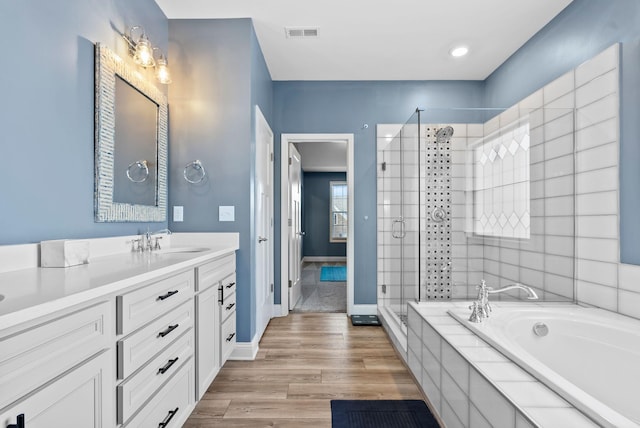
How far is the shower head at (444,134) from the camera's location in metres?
2.70

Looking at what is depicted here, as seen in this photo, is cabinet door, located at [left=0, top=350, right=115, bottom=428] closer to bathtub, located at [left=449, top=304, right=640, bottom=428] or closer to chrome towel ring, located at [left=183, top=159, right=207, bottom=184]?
bathtub, located at [left=449, top=304, right=640, bottom=428]

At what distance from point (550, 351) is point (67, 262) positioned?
2.34 meters

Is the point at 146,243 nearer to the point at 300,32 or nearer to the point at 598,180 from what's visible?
the point at 300,32

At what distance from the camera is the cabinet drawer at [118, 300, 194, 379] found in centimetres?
104

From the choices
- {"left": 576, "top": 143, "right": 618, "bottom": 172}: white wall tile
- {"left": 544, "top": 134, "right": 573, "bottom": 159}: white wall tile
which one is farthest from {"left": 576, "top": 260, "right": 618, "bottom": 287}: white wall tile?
{"left": 544, "top": 134, "right": 573, "bottom": 159}: white wall tile

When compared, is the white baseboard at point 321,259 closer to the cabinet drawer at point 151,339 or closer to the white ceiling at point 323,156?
the white ceiling at point 323,156

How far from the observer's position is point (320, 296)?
4.27 m

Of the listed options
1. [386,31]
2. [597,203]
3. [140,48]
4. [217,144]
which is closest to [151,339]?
[217,144]

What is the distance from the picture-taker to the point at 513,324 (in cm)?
171

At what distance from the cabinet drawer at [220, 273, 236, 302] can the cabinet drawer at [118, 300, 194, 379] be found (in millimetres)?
444

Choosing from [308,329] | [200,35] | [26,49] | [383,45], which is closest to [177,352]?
[26,49]

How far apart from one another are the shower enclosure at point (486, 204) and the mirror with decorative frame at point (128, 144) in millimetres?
1935

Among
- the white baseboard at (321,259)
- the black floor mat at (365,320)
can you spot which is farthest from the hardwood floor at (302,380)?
the white baseboard at (321,259)

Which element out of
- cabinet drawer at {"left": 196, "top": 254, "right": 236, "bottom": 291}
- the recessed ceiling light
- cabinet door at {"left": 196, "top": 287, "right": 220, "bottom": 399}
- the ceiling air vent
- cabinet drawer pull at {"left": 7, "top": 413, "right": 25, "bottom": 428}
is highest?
the ceiling air vent
